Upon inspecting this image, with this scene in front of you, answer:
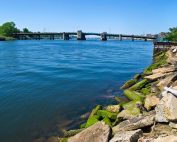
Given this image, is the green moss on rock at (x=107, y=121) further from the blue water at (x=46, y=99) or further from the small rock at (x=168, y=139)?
the small rock at (x=168, y=139)

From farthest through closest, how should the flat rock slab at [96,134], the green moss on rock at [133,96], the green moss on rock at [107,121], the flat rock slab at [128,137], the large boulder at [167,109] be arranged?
the green moss on rock at [133,96] < the green moss on rock at [107,121] < the flat rock slab at [96,134] < the large boulder at [167,109] < the flat rock slab at [128,137]

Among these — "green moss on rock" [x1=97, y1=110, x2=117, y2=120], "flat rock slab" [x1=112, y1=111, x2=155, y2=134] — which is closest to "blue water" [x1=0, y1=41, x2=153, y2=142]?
"green moss on rock" [x1=97, y1=110, x2=117, y2=120]

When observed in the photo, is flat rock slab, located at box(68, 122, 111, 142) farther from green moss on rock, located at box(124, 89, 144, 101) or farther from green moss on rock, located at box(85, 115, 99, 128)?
green moss on rock, located at box(124, 89, 144, 101)

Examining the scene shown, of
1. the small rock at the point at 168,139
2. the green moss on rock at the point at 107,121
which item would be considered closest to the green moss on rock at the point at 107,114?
→ the green moss on rock at the point at 107,121

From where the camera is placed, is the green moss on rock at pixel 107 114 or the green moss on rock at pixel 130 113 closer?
the green moss on rock at pixel 130 113

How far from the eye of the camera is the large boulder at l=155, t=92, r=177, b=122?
1223cm

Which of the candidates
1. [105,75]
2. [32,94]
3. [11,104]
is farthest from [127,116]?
[105,75]

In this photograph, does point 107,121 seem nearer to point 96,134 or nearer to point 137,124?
point 137,124

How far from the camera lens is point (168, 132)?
12.0m

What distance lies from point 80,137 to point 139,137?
3.01m

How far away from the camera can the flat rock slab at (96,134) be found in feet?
41.6

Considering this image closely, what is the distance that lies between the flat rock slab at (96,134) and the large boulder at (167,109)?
2386 millimetres

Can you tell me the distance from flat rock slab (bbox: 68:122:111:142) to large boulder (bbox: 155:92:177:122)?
239cm

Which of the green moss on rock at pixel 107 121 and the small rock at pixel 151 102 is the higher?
the small rock at pixel 151 102
